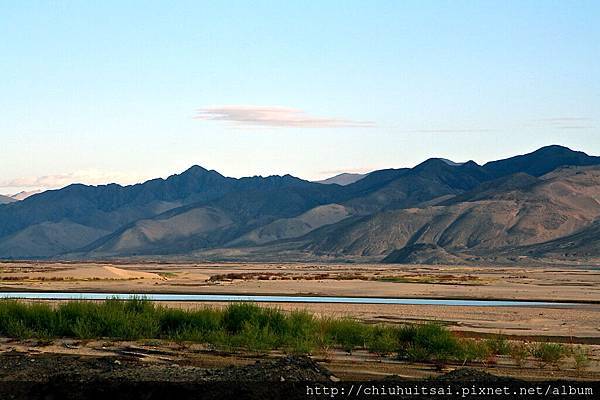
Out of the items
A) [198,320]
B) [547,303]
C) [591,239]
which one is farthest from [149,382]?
[591,239]

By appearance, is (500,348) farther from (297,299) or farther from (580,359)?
(297,299)

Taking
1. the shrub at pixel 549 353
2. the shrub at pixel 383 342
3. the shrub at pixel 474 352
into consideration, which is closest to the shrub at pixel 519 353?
the shrub at pixel 549 353

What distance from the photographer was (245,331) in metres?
26.1

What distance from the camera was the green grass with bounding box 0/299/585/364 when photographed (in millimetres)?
24438

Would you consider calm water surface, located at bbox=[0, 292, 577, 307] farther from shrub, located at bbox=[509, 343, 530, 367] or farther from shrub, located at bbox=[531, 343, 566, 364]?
shrub, located at bbox=[531, 343, 566, 364]

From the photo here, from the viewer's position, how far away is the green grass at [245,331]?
24.4m

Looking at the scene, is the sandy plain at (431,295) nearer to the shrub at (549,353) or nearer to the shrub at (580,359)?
the shrub at (580,359)

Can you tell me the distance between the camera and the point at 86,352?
2380 centimetres

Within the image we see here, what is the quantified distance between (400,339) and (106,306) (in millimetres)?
8654

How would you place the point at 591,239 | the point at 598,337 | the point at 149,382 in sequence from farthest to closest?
the point at 591,239, the point at 598,337, the point at 149,382

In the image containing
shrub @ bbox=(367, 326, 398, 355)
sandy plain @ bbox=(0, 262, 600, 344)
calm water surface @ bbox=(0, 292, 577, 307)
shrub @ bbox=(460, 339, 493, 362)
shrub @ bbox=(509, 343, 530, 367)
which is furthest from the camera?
calm water surface @ bbox=(0, 292, 577, 307)

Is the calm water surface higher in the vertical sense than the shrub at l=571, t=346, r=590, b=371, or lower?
lower

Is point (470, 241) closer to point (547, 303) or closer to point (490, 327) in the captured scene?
point (547, 303)

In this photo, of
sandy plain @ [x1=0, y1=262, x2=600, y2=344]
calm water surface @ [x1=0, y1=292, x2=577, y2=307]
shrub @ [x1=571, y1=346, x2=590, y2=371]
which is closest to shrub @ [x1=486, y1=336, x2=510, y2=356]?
shrub @ [x1=571, y1=346, x2=590, y2=371]
